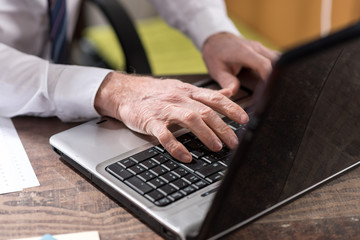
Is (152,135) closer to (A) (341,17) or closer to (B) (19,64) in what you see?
(B) (19,64)

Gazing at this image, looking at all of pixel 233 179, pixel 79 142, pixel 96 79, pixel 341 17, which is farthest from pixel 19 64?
pixel 341 17

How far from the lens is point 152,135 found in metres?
0.89

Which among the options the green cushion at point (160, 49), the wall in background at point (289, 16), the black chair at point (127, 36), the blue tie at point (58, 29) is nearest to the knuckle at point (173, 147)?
the black chair at point (127, 36)

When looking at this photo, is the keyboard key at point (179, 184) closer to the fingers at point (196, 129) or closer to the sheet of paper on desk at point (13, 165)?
the fingers at point (196, 129)

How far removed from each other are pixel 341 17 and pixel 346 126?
180cm

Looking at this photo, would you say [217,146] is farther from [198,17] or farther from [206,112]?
[198,17]

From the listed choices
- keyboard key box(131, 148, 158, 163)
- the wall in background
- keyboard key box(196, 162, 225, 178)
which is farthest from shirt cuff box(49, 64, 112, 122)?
the wall in background

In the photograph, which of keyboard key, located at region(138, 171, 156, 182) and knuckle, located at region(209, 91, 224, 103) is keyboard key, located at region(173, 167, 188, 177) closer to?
keyboard key, located at region(138, 171, 156, 182)

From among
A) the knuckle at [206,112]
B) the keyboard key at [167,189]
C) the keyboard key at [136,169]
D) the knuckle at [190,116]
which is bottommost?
the keyboard key at [136,169]

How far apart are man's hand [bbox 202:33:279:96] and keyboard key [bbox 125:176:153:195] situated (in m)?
0.36

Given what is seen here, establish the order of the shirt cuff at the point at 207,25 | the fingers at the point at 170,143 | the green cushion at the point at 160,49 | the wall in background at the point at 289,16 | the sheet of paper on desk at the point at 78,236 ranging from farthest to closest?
the wall in background at the point at 289,16
the green cushion at the point at 160,49
the shirt cuff at the point at 207,25
the fingers at the point at 170,143
the sheet of paper on desk at the point at 78,236

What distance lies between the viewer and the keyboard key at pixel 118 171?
0.78m

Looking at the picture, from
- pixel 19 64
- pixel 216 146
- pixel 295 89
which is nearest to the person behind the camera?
pixel 295 89

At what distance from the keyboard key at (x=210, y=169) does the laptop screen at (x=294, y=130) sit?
100 mm
